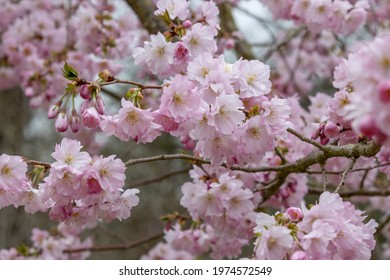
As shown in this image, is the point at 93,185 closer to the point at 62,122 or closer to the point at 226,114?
the point at 62,122

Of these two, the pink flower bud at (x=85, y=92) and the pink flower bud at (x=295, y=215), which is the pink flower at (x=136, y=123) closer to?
the pink flower bud at (x=85, y=92)

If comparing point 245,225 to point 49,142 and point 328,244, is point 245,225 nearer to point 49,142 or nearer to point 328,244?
point 328,244

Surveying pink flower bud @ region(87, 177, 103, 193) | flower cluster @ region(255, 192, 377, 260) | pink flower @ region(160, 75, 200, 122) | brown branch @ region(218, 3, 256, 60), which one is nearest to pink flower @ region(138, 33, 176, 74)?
pink flower @ region(160, 75, 200, 122)

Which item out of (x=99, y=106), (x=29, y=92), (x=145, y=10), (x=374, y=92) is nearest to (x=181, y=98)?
(x=99, y=106)

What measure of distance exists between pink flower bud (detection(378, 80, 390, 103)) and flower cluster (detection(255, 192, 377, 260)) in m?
0.62

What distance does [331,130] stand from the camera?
7.14 ft

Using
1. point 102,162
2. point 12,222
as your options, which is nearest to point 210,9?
point 102,162

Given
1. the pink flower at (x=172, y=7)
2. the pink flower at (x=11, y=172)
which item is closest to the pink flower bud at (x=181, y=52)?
the pink flower at (x=172, y=7)

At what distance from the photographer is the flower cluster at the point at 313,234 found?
65.7 inches

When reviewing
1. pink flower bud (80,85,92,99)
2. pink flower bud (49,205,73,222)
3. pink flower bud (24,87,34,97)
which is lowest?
pink flower bud (49,205,73,222)

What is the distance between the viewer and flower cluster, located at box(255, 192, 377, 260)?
167 cm

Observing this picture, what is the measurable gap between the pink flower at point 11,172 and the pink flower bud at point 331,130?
42.2 inches

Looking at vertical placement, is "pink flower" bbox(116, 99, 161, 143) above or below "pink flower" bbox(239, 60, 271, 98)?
below

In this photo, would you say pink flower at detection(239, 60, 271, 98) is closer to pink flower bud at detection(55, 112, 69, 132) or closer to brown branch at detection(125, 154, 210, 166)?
brown branch at detection(125, 154, 210, 166)
